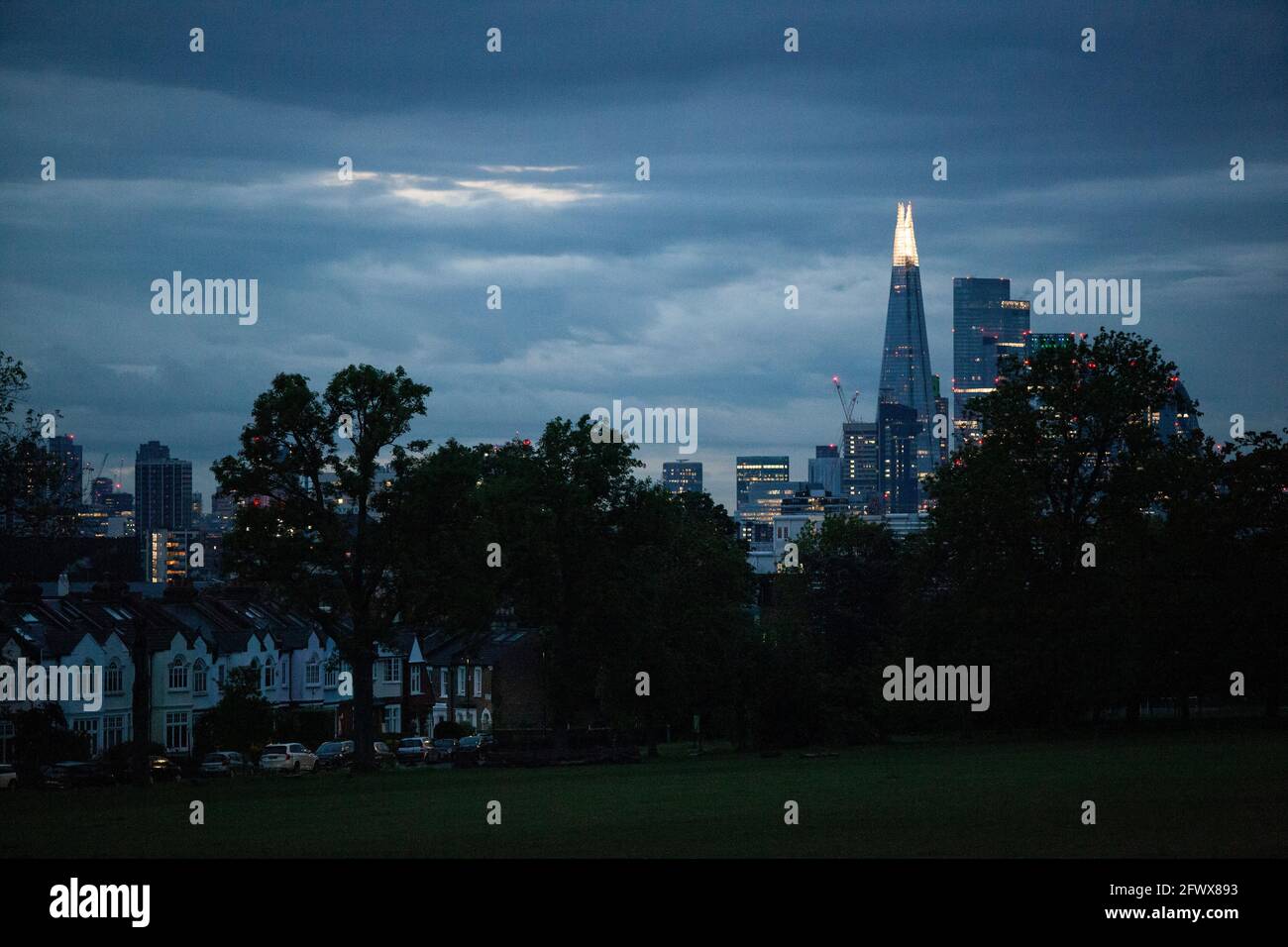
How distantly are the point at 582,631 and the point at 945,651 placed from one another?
1946 centimetres

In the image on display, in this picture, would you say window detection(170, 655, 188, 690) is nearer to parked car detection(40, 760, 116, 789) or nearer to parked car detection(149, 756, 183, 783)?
parked car detection(149, 756, 183, 783)

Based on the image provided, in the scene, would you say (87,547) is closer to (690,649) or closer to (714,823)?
(690,649)

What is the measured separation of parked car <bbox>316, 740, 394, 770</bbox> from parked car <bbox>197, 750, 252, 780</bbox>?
411 cm

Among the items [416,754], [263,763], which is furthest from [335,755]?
[263,763]

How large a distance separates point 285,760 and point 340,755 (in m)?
5.03

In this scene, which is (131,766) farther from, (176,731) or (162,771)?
(176,731)

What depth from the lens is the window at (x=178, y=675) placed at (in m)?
96.4

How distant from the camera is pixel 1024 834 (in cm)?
3209

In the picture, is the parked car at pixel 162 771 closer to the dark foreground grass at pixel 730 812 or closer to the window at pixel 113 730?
the dark foreground grass at pixel 730 812

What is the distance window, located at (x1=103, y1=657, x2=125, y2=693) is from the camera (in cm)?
8900

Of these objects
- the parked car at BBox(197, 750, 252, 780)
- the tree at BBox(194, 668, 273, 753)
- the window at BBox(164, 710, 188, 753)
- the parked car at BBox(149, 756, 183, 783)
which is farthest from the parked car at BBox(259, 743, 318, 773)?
the window at BBox(164, 710, 188, 753)
